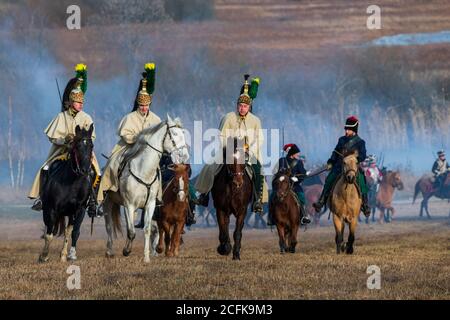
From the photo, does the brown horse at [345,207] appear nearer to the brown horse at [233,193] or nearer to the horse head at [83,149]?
the brown horse at [233,193]

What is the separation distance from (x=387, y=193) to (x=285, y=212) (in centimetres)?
2255

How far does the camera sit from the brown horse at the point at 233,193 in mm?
22297

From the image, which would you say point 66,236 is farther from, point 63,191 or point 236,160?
point 236,160

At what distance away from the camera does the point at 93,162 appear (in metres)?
22.8

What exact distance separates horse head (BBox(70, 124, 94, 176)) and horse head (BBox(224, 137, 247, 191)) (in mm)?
2518

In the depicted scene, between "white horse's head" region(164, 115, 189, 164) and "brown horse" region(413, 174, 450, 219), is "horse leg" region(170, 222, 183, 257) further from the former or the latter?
"brown horse" region(413, 174, 450, 219)

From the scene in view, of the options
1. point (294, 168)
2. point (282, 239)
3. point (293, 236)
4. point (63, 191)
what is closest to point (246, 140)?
point (282, 239)

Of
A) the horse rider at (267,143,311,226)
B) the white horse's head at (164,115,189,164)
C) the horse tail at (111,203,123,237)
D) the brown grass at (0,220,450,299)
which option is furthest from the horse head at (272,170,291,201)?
the white horse's head at (164,115,189,164)

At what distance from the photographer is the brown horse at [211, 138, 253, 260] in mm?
22297

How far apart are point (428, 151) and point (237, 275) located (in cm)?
4315

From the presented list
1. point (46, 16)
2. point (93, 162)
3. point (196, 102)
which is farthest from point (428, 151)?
point (93, 162)

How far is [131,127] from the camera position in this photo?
23438mm

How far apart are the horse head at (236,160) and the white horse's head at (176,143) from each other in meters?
0.94

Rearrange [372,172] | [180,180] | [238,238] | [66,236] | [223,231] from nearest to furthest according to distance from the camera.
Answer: [238,238], [66,236], [180,180], [223,231], [372,172]
